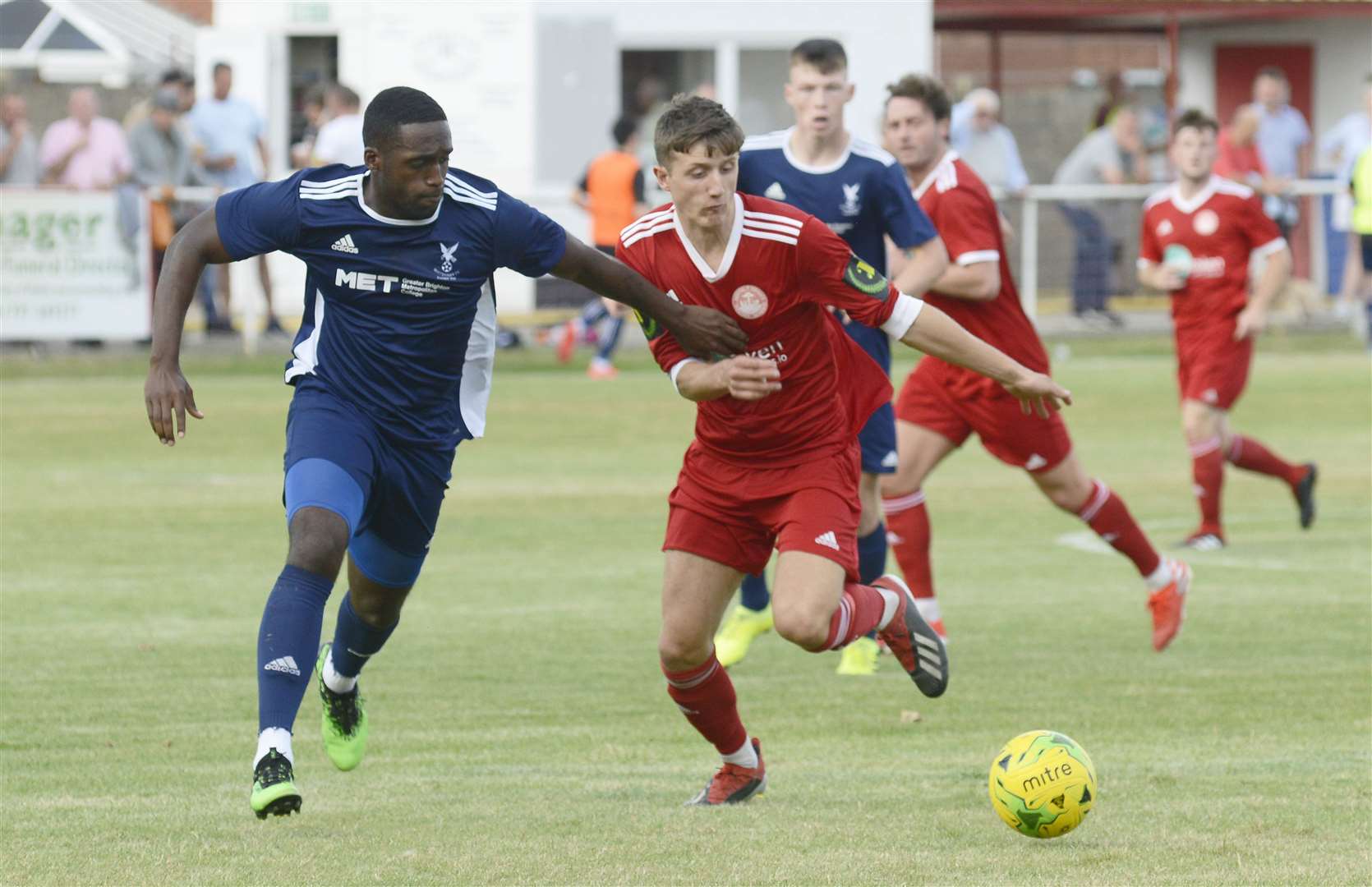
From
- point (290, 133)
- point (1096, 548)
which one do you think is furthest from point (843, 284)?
point (290, 133)

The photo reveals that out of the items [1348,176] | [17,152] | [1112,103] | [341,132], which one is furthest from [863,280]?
[1112,103]

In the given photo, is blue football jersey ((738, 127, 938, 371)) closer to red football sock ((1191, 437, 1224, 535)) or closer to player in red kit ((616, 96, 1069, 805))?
player in red kit ((616, 96, 1069, 805))

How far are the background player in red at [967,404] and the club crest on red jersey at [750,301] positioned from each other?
245 centimetres

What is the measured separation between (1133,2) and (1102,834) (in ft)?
83.0

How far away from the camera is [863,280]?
20.7 feet

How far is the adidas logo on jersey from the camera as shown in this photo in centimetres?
569

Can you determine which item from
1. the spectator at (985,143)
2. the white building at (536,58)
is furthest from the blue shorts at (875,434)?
the white building at (536,58)

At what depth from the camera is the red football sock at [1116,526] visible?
903 cm

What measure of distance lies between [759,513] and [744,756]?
741mm

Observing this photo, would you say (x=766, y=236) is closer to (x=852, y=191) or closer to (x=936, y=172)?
(x=852, y=191)

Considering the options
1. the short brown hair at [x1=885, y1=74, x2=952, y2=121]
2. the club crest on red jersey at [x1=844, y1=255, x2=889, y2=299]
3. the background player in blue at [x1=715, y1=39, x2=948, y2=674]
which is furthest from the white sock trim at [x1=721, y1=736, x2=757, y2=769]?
the short brown hair at [x1=885, y1=74, x2=952, y2=121]

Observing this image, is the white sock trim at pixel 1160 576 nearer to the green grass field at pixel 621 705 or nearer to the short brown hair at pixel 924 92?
the green grass field at pixel 621 705

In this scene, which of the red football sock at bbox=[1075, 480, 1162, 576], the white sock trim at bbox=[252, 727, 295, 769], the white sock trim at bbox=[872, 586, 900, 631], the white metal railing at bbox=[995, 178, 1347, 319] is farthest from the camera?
the white metal railing at bbox=[995, 178, 1347, 319]

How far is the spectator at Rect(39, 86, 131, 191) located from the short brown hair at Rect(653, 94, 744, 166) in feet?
50.3
